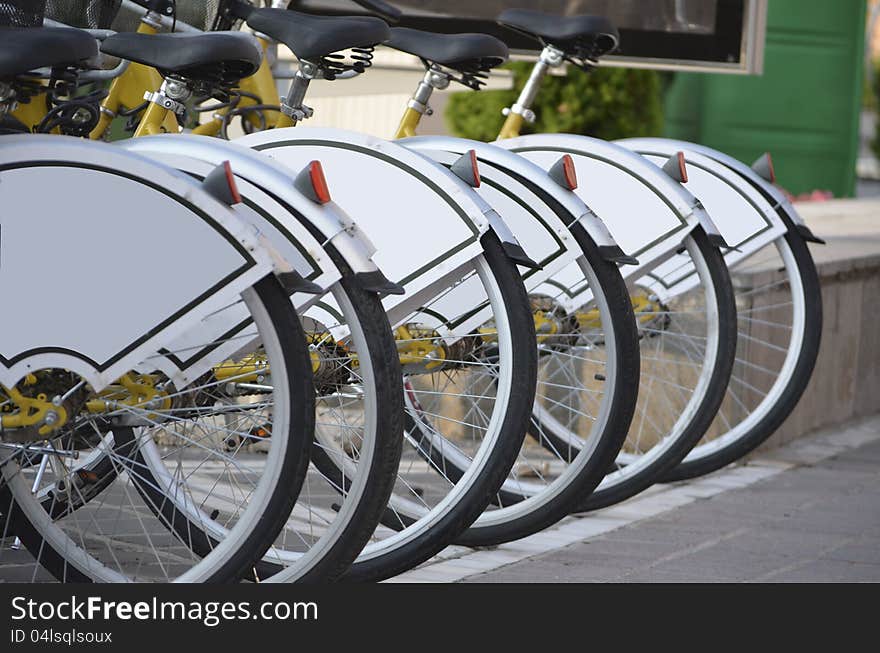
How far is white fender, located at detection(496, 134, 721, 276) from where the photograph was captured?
4012mm

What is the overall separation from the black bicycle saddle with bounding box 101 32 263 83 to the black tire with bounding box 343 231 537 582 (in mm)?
635

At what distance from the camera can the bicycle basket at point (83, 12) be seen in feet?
11.8

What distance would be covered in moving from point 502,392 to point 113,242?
3.42ft

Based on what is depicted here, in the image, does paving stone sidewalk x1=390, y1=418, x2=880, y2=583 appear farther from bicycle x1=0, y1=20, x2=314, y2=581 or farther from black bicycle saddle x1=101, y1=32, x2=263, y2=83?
black bicycle saddle x1=101, y1=32, x2=263, y2=83

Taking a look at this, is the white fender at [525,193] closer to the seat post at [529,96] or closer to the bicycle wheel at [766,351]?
the seat post at [529,96]

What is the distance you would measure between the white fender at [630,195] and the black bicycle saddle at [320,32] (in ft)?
2.94

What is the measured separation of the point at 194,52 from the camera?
2.85 meters

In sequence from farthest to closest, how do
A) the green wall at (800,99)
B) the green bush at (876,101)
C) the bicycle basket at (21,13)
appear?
the green bush at (876,101), the green wall at (800,99), the bicycle basket at (21,13)

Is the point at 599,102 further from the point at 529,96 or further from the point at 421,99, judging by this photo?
the point at 421,99

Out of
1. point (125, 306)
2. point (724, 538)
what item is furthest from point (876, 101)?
point (125, 306)

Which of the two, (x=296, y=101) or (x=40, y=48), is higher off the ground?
(x=40, y=48)

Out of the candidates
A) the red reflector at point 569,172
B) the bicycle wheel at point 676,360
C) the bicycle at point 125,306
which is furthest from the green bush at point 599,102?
the bicycle at point 125,306

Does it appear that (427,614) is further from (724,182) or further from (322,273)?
(724,182)

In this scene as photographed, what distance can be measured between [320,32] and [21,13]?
618 millimetres
